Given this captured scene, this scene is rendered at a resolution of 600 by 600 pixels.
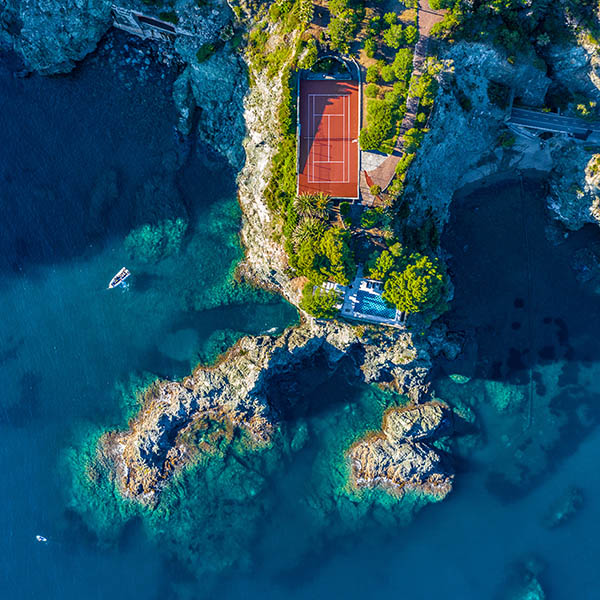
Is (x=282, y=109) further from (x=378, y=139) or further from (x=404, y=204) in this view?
(x=404, y=204)

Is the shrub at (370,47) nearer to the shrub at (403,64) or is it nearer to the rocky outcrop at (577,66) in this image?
the shrub at (403,64)

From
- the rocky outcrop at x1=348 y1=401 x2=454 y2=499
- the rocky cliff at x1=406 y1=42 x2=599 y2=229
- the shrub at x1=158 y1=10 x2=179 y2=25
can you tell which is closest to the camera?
the rocky cliff at x1=406 y1=42 x2=599 y2=229

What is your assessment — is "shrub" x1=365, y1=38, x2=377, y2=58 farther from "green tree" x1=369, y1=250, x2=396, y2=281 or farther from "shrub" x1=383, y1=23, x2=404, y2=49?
"green tree" x1=369, y1=250, x2=396, y2=281

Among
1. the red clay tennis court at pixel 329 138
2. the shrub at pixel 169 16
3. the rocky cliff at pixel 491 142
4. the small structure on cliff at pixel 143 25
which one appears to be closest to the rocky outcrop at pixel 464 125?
the rocky cliff at pixel 491 142

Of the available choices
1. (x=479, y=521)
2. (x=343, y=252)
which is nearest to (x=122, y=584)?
(x=479, y=521)

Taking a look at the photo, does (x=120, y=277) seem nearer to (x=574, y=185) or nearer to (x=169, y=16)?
(x=169, y=16)

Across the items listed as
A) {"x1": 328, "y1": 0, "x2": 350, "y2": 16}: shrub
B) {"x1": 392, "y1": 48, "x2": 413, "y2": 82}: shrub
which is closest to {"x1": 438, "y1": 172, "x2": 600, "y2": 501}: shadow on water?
{"x1": 392, "y1": 48, "x2": 413, "y2": 82}: shrub
